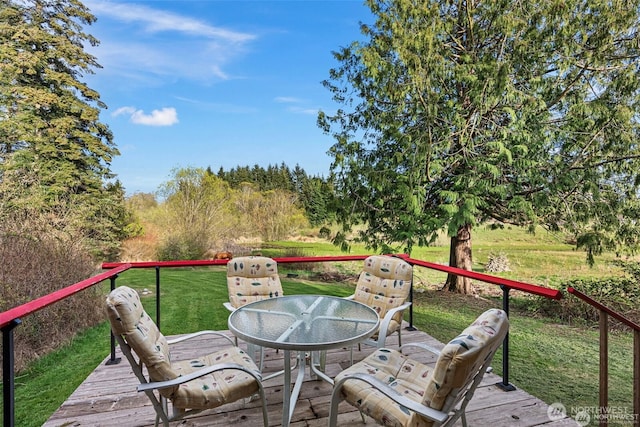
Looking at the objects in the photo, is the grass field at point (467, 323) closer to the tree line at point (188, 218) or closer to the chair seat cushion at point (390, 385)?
the tree line at point (188, 218)

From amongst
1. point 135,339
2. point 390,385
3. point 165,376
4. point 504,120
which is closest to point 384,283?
point 390,385

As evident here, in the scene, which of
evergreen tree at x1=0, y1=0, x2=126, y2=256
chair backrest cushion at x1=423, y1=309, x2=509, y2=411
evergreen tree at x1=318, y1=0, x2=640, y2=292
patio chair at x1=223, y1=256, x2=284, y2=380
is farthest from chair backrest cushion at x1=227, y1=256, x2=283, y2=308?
evergreen tree at x1=0, y1=0, x2=126, y2=256

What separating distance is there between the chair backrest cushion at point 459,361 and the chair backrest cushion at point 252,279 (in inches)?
85.3

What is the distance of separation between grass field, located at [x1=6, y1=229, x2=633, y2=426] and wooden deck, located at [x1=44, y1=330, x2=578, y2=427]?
3.34 ft

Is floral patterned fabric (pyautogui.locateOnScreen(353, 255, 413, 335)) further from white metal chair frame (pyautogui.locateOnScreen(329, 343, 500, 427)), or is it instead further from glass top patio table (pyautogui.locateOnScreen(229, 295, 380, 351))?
white metal chair frame (pyautogui.locateOnScreen(329, 343, 500, 427))

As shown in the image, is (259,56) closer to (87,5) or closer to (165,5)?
(165,5)

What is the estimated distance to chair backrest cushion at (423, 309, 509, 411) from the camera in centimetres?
137

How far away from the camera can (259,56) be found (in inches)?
452

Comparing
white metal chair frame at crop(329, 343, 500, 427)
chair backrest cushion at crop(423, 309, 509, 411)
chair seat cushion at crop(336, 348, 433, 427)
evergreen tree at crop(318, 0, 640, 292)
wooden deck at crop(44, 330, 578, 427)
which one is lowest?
wooden deck at crop(44, 330, 578, 427)

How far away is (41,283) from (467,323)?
22.4ft

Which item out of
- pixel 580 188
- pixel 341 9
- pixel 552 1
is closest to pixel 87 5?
pixel 341 9

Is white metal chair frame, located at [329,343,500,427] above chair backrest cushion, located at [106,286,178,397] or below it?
below

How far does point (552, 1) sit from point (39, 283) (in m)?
9.19

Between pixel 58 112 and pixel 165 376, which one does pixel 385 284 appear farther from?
pixel 58 112
